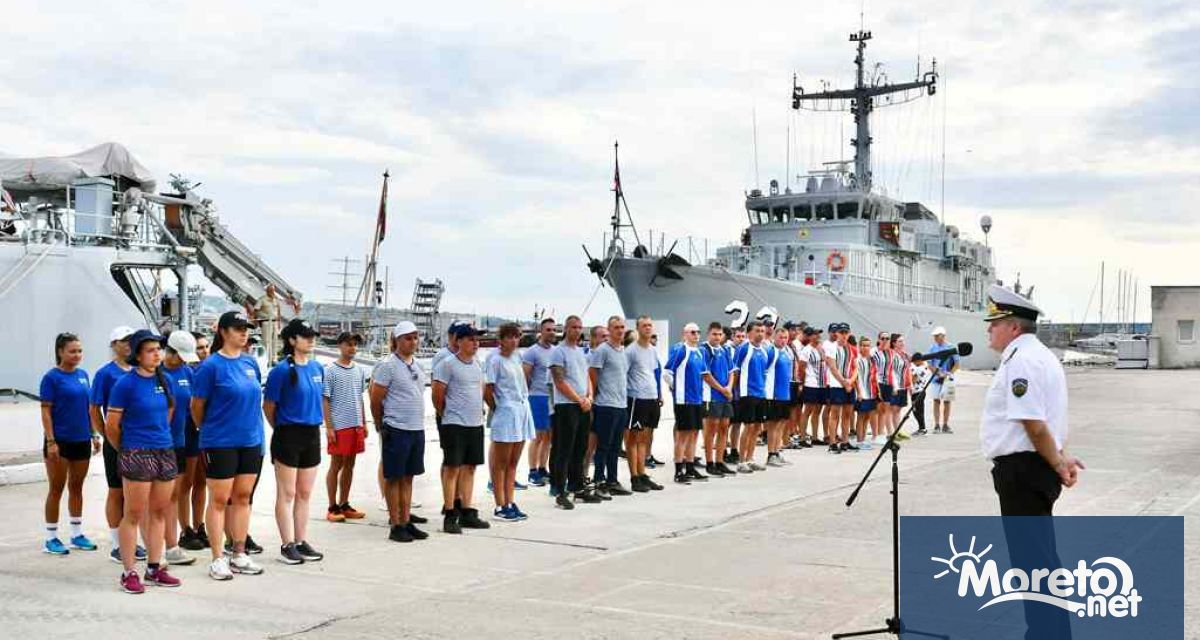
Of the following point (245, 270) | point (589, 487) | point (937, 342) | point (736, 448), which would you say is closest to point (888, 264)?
point (937, 342)

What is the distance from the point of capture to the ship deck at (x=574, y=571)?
18.7 ft

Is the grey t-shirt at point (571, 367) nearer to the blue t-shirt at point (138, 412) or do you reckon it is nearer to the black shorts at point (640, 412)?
the black shorts at point (640, 412)

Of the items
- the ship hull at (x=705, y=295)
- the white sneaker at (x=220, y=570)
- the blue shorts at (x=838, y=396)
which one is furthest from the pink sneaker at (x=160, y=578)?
the ship hull at (x=705, y=295)

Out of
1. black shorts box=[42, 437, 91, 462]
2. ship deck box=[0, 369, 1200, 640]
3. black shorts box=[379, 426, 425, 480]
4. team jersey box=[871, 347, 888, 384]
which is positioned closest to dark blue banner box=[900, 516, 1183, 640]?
ship deck box=[0, 369, 1200, 640]

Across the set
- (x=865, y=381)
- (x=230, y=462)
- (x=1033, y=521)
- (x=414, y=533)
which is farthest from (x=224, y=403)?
(x=865, y=381)

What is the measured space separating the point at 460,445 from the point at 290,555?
1.73 meters

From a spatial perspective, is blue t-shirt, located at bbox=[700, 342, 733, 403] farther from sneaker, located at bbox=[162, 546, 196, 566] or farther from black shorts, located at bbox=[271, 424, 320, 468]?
sneaker, located at bbox=[162, 546, 196, 566]

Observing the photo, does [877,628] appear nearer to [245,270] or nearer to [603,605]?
[603,605]

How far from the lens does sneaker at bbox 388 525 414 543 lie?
8.09 m

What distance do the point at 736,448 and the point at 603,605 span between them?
7392mm

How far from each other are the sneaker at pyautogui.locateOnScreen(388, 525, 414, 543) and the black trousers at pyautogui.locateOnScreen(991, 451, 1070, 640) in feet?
15.1

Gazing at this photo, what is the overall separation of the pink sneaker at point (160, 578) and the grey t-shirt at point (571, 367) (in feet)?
13.2

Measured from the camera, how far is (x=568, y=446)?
9.91 metres

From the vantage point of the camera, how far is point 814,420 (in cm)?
1611
